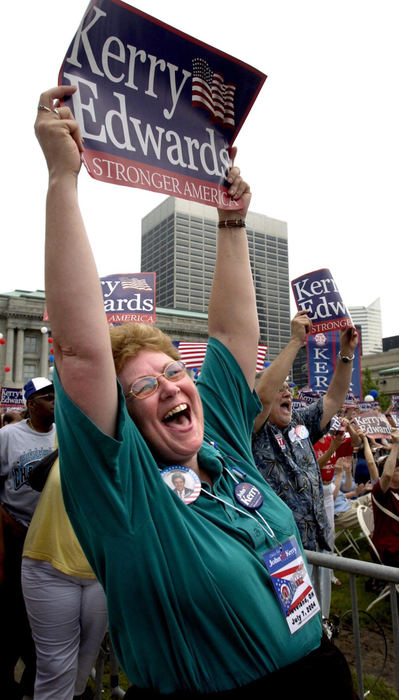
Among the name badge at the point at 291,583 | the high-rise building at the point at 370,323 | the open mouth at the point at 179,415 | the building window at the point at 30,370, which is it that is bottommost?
the name badge at the point at 291,583

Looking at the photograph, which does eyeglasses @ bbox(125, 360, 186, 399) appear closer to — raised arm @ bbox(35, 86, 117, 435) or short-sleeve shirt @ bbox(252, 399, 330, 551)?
raised arm @ bbox(35, 86, 117, 435)

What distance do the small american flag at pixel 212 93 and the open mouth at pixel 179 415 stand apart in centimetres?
149

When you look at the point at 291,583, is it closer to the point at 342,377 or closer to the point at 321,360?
the point at 342,377

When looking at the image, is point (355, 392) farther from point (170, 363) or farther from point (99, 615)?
point (170, 363)

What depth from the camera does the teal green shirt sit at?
1.23m

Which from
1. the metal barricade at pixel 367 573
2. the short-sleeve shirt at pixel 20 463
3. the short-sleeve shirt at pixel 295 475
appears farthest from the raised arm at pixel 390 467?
the short-sleeve shirt at pixel 20 463

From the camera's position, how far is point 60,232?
1265 mm

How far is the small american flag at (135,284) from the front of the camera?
359 inches

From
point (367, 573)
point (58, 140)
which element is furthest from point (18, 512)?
point (58, 140)

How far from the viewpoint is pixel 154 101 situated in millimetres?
2113

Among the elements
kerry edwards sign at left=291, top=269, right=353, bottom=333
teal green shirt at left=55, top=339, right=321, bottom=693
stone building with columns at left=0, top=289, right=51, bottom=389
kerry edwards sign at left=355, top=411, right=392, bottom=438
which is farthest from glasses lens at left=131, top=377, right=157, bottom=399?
stone building with columns at left=0, top=289, right=51, bottom=389

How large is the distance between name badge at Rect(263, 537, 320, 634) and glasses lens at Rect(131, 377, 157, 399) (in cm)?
61

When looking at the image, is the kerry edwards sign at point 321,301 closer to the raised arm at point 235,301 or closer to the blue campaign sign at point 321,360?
the blue campaign sign at point 321,360

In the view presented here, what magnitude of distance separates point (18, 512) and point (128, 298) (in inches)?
232
